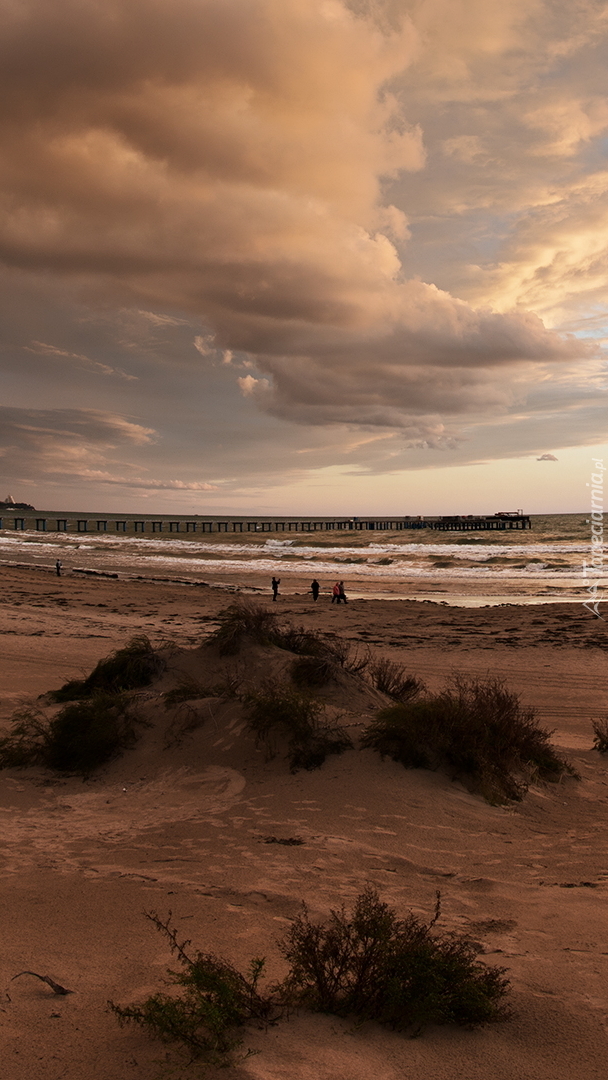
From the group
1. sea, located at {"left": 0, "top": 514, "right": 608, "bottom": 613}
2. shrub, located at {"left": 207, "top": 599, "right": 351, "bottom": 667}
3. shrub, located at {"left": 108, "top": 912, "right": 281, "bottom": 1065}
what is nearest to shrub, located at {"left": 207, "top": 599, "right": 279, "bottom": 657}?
shrub, located at {"left": 207, "top": 599, "right": 351, "bottom": 667}

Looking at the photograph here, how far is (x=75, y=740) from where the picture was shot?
723cm

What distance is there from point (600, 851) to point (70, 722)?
5.59 m

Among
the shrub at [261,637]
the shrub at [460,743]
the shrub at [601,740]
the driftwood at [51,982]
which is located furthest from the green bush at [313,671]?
the driftwood at [51,982]

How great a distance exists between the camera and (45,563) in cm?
4416

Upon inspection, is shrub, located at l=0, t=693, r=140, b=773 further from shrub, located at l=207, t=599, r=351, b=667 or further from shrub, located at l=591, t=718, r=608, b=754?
shrub, located at l=591, t=718, r=608, b=754

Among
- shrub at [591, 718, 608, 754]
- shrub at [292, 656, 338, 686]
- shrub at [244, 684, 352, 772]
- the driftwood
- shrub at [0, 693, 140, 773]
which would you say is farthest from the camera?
shrub at [591, 718, 608, 754]

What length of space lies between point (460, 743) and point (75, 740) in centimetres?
425

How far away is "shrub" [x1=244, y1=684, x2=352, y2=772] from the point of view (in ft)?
21.6

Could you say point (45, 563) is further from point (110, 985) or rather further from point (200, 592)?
point (110, 985)

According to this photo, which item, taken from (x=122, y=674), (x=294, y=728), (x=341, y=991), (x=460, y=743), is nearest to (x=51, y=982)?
(x=341, y=991)

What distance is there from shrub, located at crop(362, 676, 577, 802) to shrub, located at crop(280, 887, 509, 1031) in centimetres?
295

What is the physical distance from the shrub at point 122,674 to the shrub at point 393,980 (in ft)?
18.5

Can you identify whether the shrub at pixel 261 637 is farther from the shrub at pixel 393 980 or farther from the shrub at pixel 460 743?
the shrub at pixel 393 980

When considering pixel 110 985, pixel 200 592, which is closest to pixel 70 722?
pixel 110 985
